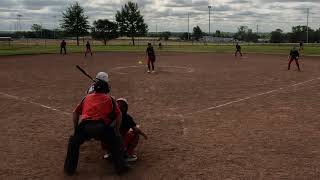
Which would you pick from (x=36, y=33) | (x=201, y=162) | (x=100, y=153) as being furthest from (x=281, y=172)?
(x=36, y=33)

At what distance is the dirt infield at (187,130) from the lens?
309 inches

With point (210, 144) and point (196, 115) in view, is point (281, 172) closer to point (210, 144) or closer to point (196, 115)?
point (210, 144)

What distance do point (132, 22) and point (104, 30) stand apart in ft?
48.4

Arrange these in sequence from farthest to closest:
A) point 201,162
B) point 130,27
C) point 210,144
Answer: point 130,27
point 210,144
point 201,162

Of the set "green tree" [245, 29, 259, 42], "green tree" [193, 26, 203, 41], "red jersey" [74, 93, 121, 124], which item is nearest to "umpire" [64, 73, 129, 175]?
"red jersey" [74, 93, 121, 124]

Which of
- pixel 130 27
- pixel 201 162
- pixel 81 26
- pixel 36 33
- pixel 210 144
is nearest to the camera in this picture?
pixel 201 162

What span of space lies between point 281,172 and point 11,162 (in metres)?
4.60

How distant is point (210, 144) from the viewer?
31.2 ft

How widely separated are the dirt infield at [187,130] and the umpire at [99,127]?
245 millimetres

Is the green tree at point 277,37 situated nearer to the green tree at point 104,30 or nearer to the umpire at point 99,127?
the green tree at point 104,30

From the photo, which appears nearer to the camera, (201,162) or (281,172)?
(281,172)

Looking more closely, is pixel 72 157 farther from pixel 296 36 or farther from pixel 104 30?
pixel 296 36

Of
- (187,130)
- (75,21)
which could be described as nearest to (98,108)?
(187,130)

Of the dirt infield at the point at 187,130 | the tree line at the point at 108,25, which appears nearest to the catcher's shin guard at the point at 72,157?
the dirt infield at the point at 187,130
